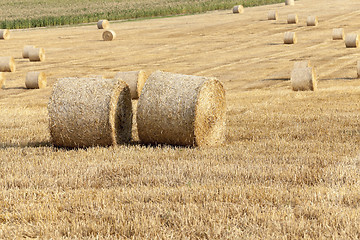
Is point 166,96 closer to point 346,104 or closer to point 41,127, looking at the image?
point 41,127

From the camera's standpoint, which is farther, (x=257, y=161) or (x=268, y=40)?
(x=268, y=40)

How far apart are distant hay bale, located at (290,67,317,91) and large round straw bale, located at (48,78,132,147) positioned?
32.4 feet

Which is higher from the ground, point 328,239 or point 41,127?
point 328,239

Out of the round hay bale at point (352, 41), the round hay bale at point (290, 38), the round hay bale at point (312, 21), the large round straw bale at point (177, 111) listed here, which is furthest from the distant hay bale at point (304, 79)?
the round hay bale at point (312, 21)

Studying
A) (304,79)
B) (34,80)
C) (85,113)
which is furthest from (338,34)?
(85,113)

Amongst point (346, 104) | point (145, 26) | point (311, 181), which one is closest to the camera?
point (311, 181)

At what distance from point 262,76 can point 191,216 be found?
18285 millimetres

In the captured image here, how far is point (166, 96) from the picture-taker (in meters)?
9.53

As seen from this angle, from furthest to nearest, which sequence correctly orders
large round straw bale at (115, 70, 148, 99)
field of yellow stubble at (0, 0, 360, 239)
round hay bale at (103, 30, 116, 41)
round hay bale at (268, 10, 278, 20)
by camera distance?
round hay bale at (268, 10, 278, 20), round hay bale at (103, 30, 116, 41), large round straw bale at (115, 70, 148, 99), field of yellow stubble at (0, 0, 360, 239)

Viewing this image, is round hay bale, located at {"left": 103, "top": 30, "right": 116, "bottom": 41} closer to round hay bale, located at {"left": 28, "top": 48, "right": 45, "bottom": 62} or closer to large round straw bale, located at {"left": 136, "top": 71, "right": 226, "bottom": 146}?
round hay bale, located at {"left": 28, "top": 48, "right": 45, "bottom": 62}

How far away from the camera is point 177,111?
30.8ft

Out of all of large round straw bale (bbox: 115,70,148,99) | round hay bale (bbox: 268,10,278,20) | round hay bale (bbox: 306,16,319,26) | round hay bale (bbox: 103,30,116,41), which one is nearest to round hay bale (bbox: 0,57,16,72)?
large round straw bale (bbox: 115,70,148,99)

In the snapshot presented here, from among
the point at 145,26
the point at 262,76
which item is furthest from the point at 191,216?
the point at 145,26

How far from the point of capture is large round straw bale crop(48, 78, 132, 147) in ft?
31.2
